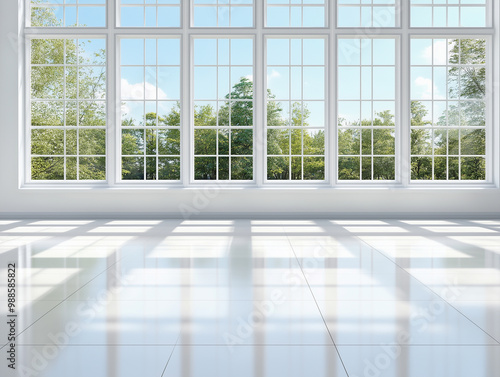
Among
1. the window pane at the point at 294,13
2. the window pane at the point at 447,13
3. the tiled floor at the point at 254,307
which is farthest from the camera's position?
the window pane at the point at 447,13

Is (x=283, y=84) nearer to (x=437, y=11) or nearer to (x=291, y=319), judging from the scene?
(x=437, y=11)

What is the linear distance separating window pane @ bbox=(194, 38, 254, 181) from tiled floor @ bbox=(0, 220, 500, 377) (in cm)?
333

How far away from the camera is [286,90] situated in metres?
9.34

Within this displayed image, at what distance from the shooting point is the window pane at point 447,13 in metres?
9.48

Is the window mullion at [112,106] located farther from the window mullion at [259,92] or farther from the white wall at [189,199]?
the window mullion at [259,92]

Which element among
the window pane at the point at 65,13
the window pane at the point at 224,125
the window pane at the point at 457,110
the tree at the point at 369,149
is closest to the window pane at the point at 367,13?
the window pane at the point at 457,110

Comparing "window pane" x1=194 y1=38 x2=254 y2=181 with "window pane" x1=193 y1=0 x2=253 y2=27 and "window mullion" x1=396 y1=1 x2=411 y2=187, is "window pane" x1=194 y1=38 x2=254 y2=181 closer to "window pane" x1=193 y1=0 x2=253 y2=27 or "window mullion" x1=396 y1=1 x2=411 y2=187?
"window pane" x1=193 y1=0 x2=253 y2=27

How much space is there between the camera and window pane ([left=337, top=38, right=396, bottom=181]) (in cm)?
933

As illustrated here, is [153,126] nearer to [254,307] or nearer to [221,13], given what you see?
[221,13]

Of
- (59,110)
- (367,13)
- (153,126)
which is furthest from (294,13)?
(59,110)

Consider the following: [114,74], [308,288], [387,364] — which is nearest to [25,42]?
[114,74]

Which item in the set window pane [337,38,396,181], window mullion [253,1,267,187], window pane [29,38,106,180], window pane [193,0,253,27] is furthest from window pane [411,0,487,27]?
window pane [29,38,106,180]

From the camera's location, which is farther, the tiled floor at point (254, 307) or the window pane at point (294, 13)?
the window pane at point (294, 13)

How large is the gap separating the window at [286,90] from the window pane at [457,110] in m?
0.03
